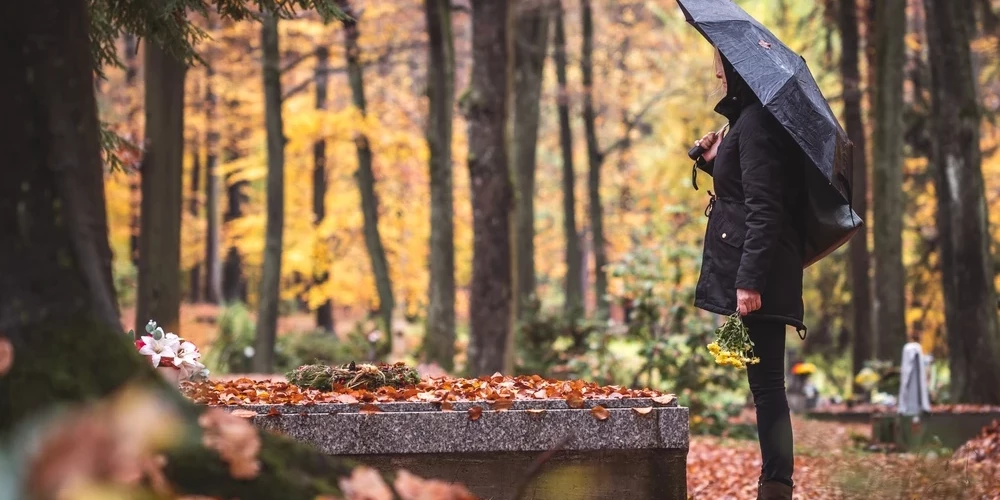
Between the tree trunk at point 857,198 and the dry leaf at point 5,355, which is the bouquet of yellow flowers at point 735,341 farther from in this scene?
the tree trunk at point 857,198

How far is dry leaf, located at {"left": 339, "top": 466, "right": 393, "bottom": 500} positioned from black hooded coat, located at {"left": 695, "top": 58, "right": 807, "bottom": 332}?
2402 mm

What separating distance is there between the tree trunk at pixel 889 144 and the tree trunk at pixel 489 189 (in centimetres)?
584

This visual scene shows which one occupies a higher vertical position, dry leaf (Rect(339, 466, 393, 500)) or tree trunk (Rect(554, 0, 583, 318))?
tree trunk (Rect(554, 0, 583, 318))

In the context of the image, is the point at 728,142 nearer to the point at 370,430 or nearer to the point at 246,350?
the point at 370,430

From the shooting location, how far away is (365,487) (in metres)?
3.32

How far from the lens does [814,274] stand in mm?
25734

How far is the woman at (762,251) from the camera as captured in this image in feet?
17.2

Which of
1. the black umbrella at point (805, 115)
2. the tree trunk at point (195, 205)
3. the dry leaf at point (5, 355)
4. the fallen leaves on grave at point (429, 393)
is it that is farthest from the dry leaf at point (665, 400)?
the tree trunk at point (195, 205)

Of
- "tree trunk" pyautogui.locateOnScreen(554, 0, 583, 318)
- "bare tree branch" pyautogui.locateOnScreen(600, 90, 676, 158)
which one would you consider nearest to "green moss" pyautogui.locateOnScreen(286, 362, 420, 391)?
"tree trunk" pyautogui.locateOnScreen(554, 0, 583, 318)

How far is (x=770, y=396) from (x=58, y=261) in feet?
10.5

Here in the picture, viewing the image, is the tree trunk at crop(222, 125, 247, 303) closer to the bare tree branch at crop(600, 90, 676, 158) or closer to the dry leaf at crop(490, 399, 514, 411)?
the bare tree branch at crop(600, 90, 676, 158)

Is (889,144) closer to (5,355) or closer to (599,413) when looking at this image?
(599,413)

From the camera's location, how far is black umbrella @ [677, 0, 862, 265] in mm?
5344

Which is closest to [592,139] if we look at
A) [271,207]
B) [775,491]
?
[271,207]
